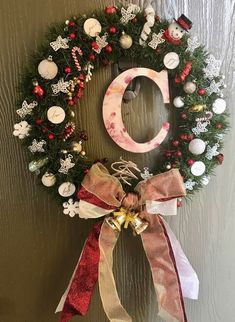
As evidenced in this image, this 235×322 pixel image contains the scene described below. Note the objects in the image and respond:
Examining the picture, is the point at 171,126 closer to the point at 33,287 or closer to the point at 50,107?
the point at 50,107

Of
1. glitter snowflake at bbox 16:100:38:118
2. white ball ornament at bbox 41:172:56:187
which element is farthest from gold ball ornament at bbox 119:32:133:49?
white ball ornament at bbox 41:172:56:187

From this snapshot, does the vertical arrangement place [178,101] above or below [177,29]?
below

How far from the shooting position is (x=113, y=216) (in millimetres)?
944

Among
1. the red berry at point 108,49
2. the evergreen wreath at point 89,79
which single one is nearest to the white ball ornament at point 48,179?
the evergreen wreath at point 89,79

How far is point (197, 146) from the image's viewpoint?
938 millimetres

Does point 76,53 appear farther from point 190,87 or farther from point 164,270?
point 164,270

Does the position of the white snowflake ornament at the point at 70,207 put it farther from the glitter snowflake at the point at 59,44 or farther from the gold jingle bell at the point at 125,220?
the glitter snowflake at the point at 59,44

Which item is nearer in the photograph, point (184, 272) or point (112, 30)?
point (112, 30)

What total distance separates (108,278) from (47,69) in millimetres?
513

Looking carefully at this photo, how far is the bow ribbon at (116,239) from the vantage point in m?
0.91

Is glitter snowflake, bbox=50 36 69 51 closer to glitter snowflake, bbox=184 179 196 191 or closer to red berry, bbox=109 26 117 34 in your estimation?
red berry, bbox=109 26 117 34

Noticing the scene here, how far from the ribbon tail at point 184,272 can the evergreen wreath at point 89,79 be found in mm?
155

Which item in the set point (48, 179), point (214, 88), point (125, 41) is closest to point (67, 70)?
point (125, 41)

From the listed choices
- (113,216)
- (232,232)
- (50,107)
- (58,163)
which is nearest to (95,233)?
(113,216)
